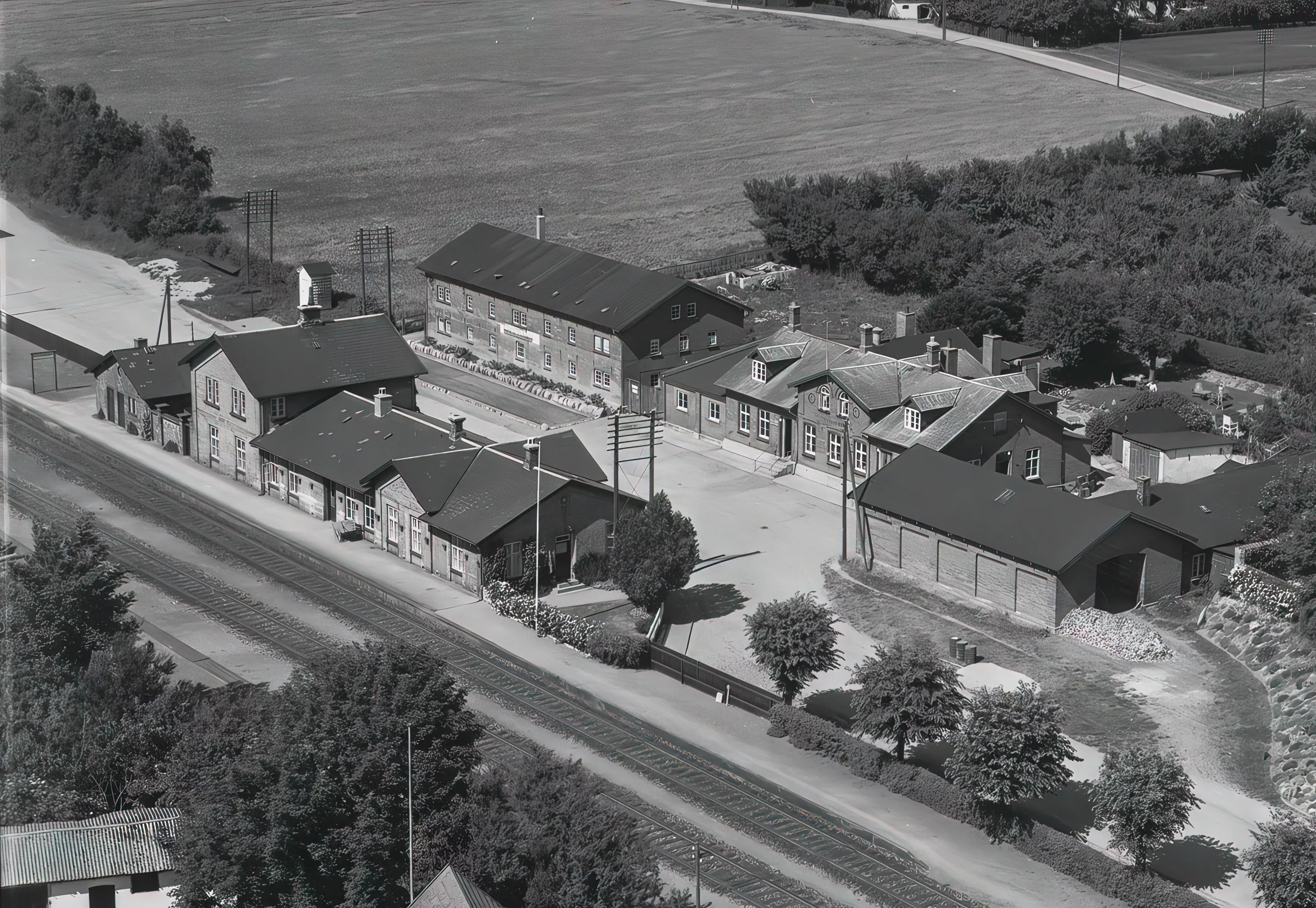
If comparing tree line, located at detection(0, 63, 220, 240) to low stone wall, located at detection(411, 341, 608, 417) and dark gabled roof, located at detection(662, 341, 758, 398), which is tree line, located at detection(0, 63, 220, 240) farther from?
dark gabled roof, located at detection(662, 341, 758, 398)

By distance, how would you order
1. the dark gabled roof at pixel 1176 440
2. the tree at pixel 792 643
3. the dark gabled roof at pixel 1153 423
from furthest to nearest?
the dark gabled roof at pixel 1153 423 < the dark gabled roof at pixel 1176 440 < the tree at pixel 792 643

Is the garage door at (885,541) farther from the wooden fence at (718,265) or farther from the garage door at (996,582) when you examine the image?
the wooden fence at (718,265)

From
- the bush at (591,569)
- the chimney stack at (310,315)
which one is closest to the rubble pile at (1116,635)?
the bush at (591,569)

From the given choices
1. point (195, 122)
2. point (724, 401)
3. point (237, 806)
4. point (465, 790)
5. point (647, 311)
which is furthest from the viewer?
point (195, 122)

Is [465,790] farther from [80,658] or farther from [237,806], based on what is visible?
[80,658]

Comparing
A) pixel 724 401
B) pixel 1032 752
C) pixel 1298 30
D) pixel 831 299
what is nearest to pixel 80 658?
pixel 1032 752

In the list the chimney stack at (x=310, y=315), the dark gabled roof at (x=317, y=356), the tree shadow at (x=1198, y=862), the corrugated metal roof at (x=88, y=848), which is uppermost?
the chimney stack at (x=310, y=315)

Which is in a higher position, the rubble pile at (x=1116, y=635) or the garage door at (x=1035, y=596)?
the garage door at (x=1035, y=596)
